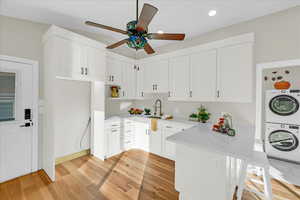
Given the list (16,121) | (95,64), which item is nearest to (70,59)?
(95,64)

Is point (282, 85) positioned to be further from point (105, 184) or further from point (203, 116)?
point (105, 184)

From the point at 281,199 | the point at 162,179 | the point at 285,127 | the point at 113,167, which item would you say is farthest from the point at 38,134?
the point at 285,127

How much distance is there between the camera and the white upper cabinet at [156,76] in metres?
3.45

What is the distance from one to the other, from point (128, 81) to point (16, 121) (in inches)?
97.5

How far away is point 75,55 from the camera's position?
2512 millimetres

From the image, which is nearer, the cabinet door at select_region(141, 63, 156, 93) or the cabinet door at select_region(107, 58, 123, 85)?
the cabinet door at select_region(107, 58, 123, 85)

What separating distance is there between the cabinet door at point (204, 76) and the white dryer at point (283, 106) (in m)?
1.20

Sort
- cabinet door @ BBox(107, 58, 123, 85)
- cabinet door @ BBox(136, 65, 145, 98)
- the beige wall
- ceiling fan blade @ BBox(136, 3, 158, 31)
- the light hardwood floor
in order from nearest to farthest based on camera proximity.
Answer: ceiling fan blade @ BBox(136, 3, 158, 31) < the light hardwood floor < the beige wall < cabinet door @ BBox(107, 58, 123, 85) < cabinet door @ BBox(136, 65, 145, 98)

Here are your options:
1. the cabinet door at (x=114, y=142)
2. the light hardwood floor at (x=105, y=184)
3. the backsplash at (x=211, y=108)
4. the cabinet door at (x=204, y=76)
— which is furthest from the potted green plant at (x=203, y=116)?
the cabinet door at (x=114, y=142)

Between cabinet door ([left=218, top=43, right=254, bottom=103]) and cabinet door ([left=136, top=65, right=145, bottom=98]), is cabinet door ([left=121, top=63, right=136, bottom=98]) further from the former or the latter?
cabinet door ([left=218, top=43, right=254, bottom=103])

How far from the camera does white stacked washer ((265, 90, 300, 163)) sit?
2.54m

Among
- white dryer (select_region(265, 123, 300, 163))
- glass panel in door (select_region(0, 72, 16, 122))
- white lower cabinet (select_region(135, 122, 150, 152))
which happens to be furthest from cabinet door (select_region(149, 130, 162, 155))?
glass panel in door (select_region(0, 72, 16, 122))

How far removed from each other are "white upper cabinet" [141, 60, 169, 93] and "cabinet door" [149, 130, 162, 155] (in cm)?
112

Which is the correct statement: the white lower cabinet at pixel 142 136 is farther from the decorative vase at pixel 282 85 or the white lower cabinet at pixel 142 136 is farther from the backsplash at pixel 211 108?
the decorative vase at pixel 282 85
